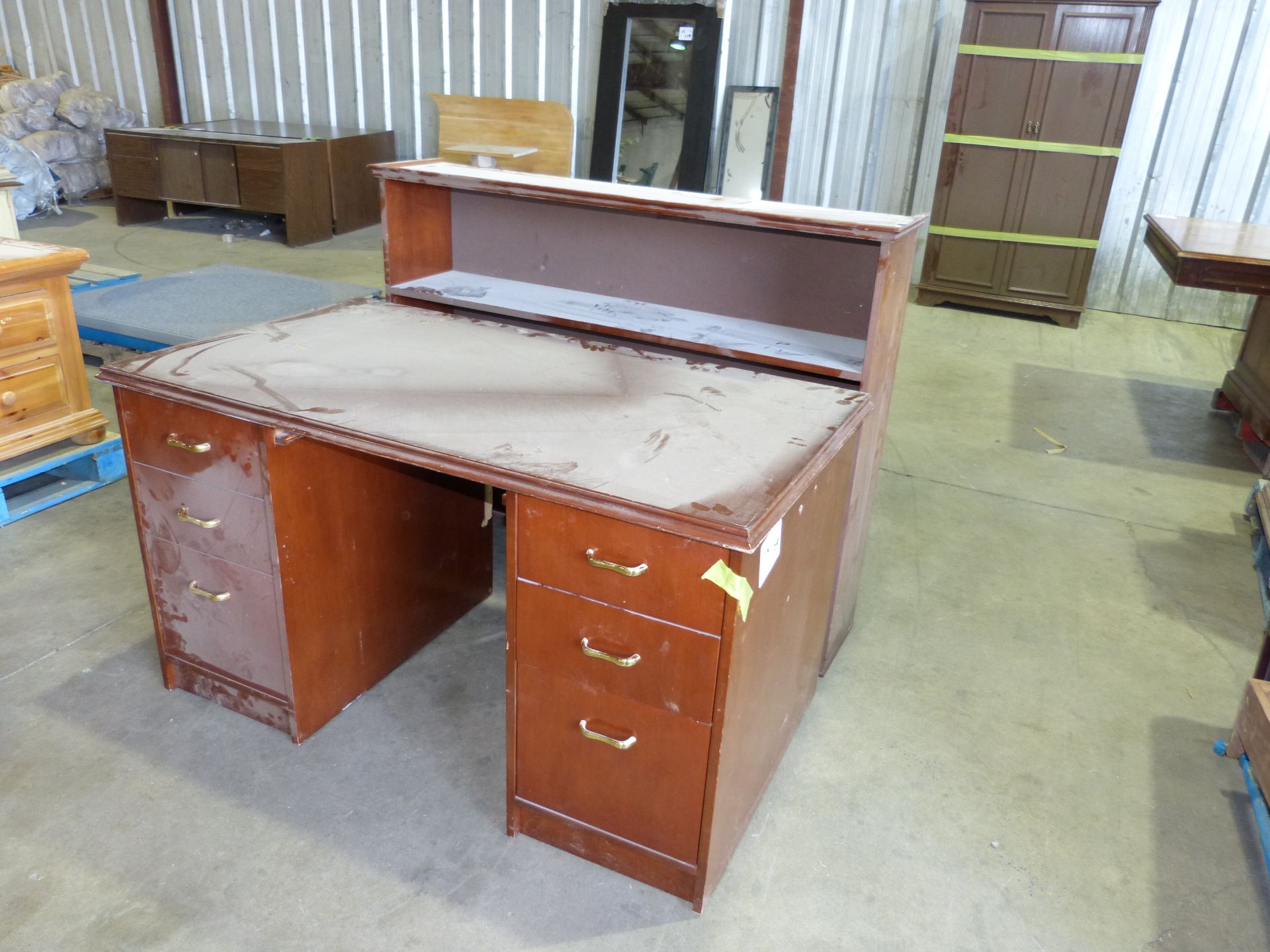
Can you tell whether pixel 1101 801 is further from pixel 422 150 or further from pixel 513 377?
pixel 422 150

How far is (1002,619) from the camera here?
2.66 meters

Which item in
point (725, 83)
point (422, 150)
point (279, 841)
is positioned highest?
point (725, 83)

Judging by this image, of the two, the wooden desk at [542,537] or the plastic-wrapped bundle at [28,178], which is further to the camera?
the plastic-wrapped bundle at [28,178]

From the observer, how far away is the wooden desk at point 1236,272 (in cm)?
335

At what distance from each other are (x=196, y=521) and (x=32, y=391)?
138 centimetres

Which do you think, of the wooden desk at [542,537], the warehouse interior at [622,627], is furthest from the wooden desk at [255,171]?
the wooden desk at [542,537]

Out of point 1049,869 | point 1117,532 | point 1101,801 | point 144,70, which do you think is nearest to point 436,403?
point 1049,869

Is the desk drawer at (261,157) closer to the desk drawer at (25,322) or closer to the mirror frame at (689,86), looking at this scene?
the mirror frame at (689,86)

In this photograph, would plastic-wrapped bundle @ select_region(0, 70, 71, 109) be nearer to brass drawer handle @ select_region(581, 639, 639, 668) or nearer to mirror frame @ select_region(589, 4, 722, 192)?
mirror frame @ select_region(589, 4, 722, 192)

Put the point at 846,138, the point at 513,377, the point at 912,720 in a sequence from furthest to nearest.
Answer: the point at 846,138, the point at 912,720, the point at 513,377

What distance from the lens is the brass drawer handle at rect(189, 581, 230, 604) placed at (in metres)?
1.97

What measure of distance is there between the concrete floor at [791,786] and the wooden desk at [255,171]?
4.26 meters

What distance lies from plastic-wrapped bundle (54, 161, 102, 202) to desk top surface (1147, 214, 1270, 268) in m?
7.99

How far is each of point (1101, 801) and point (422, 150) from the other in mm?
7071
